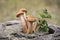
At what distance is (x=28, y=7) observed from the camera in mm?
5543

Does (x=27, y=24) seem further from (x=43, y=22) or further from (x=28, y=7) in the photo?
(x=28, y=7)

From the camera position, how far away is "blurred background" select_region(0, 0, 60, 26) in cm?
519

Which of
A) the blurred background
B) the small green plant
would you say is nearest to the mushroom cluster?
the small green plant

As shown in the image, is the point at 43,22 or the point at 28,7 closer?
the point at 43,22

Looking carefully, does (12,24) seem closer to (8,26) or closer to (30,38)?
(8,26)

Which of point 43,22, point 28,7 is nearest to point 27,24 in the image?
point 43,22

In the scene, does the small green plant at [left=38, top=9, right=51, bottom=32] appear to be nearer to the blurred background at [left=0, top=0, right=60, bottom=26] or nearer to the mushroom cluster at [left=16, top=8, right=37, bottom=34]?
the mushroom cluster at [left=16, top=8, right=37, bottom=34]

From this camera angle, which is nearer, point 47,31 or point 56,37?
point 56,37

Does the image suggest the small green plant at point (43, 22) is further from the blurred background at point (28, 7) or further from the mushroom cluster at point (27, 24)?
the blurred background at point (28, 7)

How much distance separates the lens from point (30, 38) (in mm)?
1824

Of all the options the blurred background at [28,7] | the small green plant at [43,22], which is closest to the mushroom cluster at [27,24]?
the small green plant at [43,22]

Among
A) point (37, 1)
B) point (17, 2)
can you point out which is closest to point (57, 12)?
point (37, 1)

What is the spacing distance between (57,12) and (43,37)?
357 centimetres

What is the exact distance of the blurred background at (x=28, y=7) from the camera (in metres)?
5.19
